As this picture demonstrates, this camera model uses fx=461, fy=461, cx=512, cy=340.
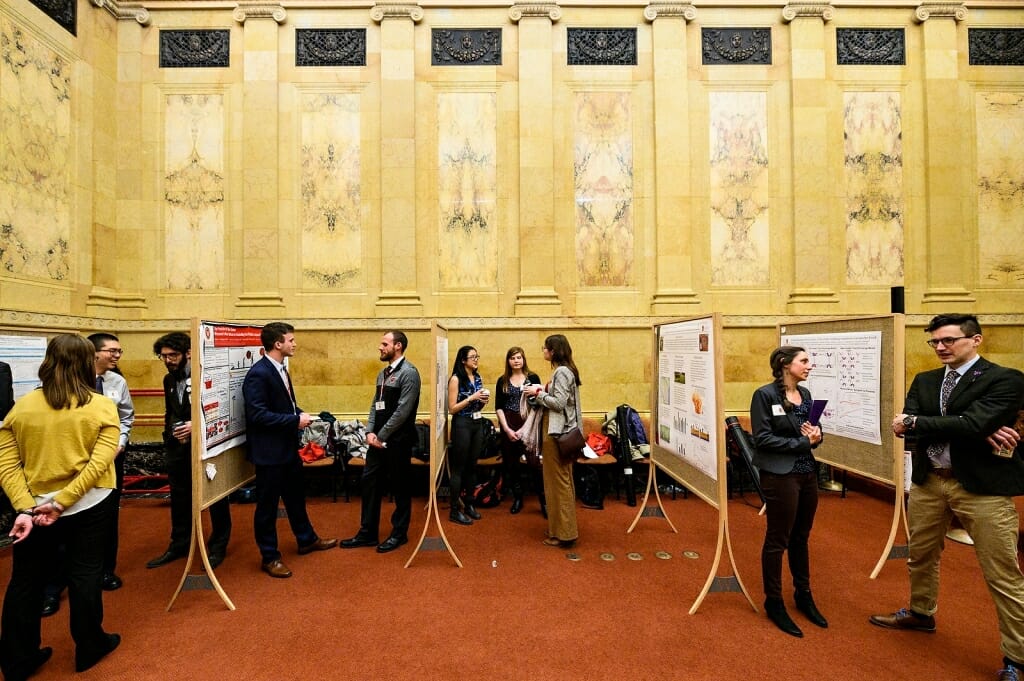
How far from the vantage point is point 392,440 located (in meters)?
4.79

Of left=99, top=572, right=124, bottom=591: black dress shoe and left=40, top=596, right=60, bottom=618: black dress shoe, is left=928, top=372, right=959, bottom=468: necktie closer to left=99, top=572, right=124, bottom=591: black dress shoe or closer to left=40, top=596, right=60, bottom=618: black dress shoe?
left=99, top=572, right=124, bottom=591: black dress shoe

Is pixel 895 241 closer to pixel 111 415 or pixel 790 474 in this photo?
pixel 790 474

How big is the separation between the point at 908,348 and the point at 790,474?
7.30 metres

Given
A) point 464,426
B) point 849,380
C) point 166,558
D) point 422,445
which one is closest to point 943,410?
point 849,380

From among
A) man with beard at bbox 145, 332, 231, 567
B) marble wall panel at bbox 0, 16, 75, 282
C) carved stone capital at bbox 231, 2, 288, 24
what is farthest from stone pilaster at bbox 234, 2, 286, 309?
man with beard at bbox 145, 332, 231, 567

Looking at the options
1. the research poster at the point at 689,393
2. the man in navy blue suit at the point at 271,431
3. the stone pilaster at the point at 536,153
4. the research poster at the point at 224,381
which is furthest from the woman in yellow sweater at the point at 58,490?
the stone pilaster at the point at 536,153

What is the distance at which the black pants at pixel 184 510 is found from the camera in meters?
4.51

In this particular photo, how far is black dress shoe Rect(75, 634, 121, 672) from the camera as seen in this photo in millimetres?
3029

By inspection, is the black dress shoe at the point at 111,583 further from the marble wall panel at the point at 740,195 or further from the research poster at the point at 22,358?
the marble wall panel at the point at 740,195

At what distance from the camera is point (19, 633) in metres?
2.92

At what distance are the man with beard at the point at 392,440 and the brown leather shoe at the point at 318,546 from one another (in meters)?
0.12

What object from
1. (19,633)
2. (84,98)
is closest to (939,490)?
(19,633)

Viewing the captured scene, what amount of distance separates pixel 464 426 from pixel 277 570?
238cm

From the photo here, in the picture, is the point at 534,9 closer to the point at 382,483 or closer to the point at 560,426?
the point at 560,426
